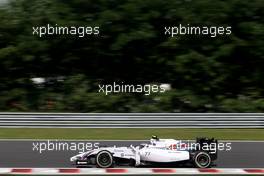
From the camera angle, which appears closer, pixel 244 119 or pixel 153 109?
pixel 244 119

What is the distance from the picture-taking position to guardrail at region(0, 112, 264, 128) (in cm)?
1438

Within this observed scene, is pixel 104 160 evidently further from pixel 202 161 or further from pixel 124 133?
pixel 124 133

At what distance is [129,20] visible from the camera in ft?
64.4

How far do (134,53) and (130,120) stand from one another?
588 cm

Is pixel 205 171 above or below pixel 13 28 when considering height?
below

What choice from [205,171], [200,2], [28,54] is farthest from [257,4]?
[205,171]

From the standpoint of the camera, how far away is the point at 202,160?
27.0 feet

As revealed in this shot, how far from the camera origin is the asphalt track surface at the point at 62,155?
8.77m

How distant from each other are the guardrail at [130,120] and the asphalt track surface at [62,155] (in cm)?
301

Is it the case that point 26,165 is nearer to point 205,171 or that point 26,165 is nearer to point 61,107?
point 205,171

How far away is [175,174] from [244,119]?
7137 mm

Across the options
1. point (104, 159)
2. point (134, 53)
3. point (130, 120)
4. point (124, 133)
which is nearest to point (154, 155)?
point (104, 159)

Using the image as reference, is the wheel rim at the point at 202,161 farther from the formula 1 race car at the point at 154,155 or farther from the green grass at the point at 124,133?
the green grass at the point at 124,133

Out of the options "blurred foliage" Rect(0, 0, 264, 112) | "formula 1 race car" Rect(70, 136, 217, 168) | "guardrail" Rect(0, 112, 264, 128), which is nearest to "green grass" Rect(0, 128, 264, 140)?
"guardrail" Rect(0, 112, 264, 128)
